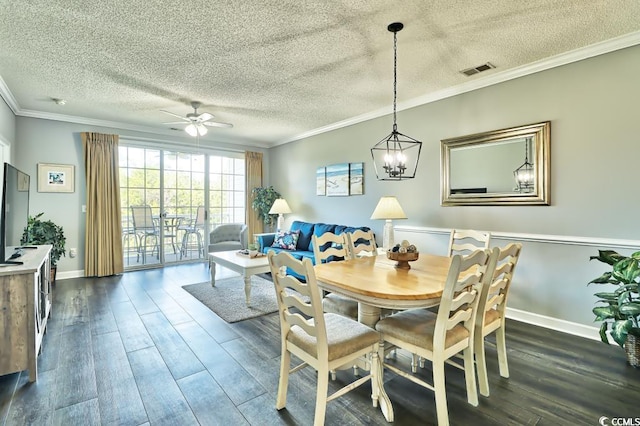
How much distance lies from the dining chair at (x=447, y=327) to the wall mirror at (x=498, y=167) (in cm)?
184

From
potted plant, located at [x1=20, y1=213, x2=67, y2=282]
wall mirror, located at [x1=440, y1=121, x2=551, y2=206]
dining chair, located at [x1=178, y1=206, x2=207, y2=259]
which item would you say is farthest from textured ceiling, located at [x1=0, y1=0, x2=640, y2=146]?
dining chair, located at [x1=178, y1=206, x2=207, y2=259]

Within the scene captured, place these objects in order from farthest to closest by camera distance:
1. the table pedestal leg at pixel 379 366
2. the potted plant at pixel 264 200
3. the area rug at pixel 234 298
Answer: the potted plant at pixel 264 200, the area rug at pixel 234 298, the table pedestal leg at pixel 379 366

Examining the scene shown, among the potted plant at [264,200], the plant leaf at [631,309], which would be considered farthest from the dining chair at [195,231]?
the plant leaf at [631,309]

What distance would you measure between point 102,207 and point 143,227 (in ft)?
2.63

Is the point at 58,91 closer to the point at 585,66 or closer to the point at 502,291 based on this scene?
the point at 502,291

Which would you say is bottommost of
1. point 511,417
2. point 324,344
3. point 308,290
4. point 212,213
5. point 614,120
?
point 511,417

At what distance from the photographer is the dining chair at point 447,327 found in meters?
1.58

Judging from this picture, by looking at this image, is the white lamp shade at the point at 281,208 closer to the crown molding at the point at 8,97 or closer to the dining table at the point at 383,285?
the dining table at the point at 383,285

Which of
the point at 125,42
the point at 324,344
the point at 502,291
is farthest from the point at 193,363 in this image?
the point at 125,42

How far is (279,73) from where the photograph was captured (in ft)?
10.8

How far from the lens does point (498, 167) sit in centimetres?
335

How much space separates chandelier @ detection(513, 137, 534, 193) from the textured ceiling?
33.8 inches

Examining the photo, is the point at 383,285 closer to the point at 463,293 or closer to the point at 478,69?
the point at 463,293

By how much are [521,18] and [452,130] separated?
4.97 ft
